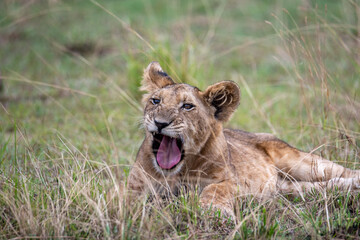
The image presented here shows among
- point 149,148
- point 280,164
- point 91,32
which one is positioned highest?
point 91,32

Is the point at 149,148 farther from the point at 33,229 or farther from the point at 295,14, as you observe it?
the point at 295,14

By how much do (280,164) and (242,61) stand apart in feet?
20.2

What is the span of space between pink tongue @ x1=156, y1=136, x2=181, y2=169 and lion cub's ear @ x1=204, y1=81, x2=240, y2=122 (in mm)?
529

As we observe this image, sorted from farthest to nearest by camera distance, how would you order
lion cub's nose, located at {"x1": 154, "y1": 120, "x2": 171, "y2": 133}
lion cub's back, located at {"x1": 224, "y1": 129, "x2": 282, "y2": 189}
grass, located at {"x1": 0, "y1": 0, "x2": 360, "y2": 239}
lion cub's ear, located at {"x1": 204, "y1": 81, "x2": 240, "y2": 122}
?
lion cub's back, located at {"x1": 224, "y1": 129, "x2": 282, "y2": 189}, lion cub's ear, located at {"x1": 204, "y1": 81, "x2": 240, "y2": 122}, lion cub's nose, located at {"x1": 154, "y1": 120, "x2": 171, "y2": 133}, grass, located at {"x1": 0, "y1": 0, "x2": 360, "y2": 239}

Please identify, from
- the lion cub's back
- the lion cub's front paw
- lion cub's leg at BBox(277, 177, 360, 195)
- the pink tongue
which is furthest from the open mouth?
lion cub's leg at BBox(277, 177, 360, 195)

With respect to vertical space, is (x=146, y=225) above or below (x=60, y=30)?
below

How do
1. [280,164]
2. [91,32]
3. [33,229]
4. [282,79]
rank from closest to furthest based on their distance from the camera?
[33,229] → [280,164] → [282,79] → [91,32]

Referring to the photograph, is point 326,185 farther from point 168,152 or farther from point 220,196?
point 168,152

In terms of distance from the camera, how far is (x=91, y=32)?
456 inches

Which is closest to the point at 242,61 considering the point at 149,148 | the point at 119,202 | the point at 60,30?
the point at 60,30

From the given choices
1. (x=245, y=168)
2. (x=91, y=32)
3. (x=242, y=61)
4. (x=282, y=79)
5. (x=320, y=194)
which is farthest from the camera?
(x=91, y=32)

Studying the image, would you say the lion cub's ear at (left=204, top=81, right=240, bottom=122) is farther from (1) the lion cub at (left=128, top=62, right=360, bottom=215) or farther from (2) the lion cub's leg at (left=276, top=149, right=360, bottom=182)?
(2) the lion cub's leg at (left=276, top=149, right=360, bottom=182)

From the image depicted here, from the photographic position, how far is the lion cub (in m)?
3.56

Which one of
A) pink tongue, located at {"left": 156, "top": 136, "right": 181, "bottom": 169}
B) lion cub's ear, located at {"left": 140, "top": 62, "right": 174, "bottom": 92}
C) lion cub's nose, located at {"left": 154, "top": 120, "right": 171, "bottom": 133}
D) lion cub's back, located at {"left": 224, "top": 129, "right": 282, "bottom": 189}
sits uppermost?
lion cub's ear, located at {"left": 140, "top": 62, "right": 174, "bottom": 92}
